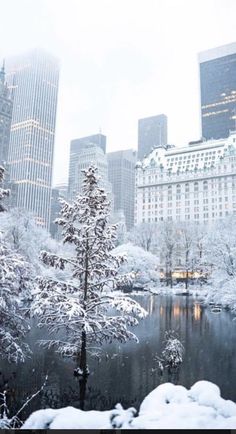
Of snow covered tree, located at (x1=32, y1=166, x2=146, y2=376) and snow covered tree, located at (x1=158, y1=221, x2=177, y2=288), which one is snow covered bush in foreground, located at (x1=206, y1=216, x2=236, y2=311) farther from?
snow covered tree, located at (x1=158, y1=221, x2=177, y2=288)

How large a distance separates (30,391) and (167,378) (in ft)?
22.9

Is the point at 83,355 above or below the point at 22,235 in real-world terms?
below

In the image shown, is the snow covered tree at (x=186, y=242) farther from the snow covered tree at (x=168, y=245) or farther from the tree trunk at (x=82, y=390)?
the tree trunk at (x=82, y=390)

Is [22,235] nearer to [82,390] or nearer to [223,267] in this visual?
[223,267]

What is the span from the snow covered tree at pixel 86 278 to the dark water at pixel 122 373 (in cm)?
163

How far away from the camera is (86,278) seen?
18547 mm

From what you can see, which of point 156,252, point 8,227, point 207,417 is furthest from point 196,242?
point 207,417

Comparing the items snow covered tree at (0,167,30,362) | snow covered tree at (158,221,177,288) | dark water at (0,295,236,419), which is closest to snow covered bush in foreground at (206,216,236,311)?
dark water at (0,295,236,419)

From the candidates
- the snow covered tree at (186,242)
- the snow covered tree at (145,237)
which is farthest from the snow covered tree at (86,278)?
the snow covered tree at (145,237)

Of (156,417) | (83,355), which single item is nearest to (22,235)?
(83,355)

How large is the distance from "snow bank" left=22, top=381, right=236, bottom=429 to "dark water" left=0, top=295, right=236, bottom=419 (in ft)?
23.8

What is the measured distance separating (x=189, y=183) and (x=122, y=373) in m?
148

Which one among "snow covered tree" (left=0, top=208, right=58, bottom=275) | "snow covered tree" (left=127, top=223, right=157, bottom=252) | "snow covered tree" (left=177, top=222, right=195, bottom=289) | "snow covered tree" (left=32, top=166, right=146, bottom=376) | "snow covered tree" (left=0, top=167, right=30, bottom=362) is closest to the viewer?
"snow covered tree" (left=0, top=167, right=30, bottom=362)

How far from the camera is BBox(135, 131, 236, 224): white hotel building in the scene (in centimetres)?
15475
